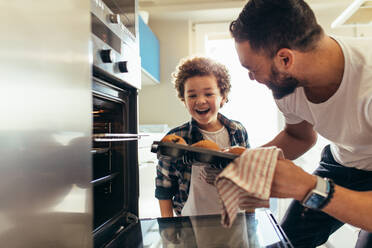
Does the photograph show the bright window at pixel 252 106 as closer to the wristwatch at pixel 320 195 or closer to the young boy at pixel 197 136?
the young boy at pixel 197 136

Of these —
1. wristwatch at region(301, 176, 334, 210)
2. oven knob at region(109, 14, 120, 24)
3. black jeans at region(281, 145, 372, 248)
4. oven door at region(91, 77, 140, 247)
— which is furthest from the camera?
black jeans at region(281, 145, 372, 248)

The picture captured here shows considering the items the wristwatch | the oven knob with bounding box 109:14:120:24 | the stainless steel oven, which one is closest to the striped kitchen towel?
the wristwatch

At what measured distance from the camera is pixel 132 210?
938mm

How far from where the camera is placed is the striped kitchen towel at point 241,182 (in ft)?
1.63

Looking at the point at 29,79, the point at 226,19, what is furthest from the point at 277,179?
the point at 226,19

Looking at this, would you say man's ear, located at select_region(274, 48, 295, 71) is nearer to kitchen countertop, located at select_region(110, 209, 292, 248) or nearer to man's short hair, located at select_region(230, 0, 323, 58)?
man's short hair, located at select_region(230, 0, 323, 58)

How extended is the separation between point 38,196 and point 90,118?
0.19 m

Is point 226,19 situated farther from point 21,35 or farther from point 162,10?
point 21,35

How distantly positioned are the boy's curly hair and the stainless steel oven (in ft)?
1.15

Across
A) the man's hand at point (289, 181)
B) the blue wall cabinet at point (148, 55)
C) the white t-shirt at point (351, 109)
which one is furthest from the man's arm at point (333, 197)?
the blue wall cabinet at point (148, 55)

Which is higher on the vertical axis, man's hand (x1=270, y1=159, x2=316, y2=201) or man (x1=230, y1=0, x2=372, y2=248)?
man (x1=230, y1=0, x2=372, y2=248)

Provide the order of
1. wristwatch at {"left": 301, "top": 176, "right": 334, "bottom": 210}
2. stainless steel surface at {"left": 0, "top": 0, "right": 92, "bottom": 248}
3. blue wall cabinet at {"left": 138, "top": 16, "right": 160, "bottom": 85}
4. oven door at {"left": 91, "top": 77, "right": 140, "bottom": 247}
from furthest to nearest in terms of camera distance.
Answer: blue wall cabinet at {"left": 138, "top": 16, "right": 160, "bottom": 85} < oven door at {"left": 91, "top": 77, "right": 140, "bottom": 247} < wristwatch at {"left": 301, "top": 176, "right": 334, "bottom": 210} < stainless steel surface at {"left": 0, "top": 0, "right": 92, "bottom": 248}

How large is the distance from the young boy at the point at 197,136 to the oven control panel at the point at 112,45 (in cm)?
35

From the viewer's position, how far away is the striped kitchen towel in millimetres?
496
